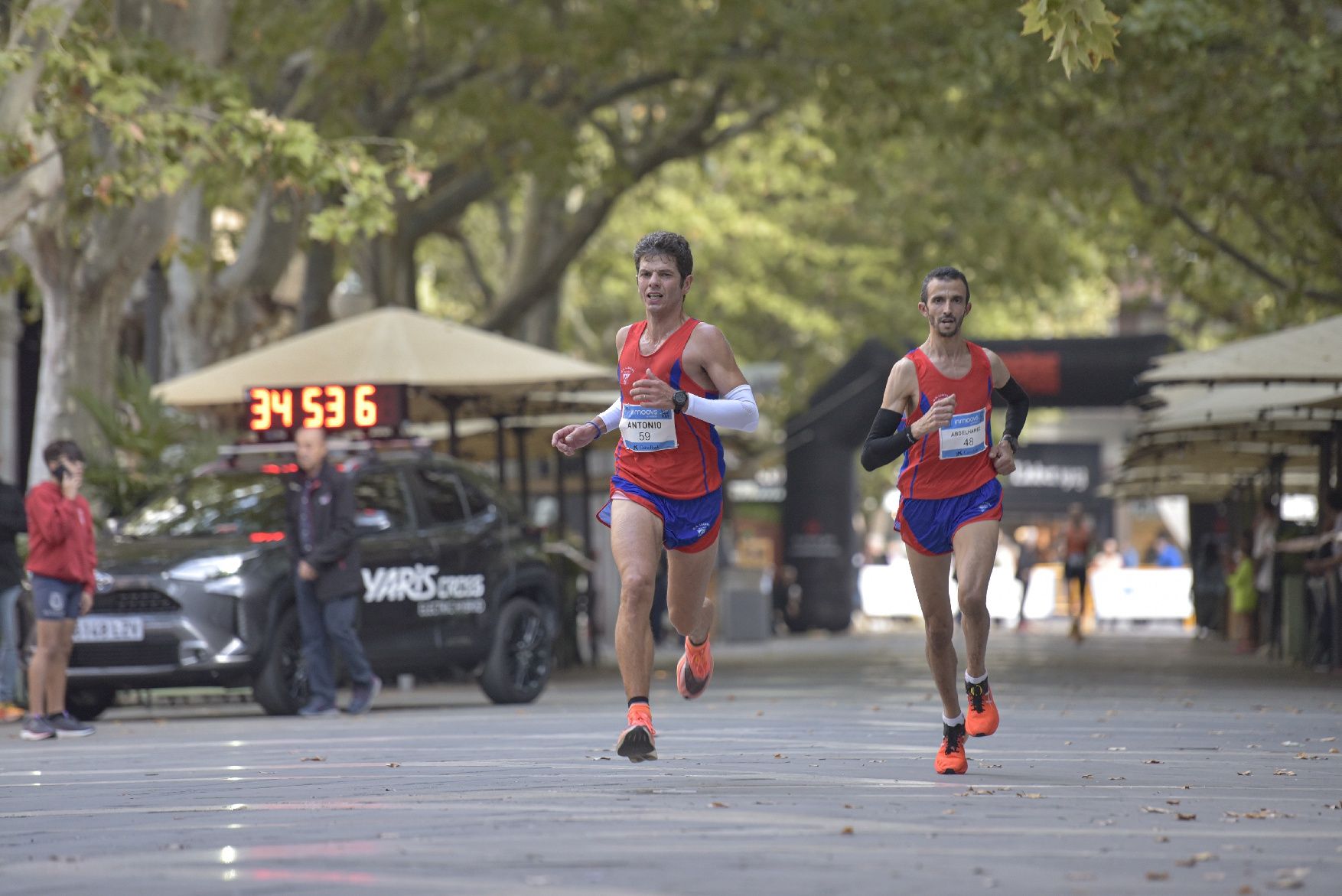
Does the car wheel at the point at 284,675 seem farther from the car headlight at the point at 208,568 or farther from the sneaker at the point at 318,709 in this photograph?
the car headlight at the point at 208,568

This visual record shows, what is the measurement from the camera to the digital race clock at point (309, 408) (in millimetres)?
17719

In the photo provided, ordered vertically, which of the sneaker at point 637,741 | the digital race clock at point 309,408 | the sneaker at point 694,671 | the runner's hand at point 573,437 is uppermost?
the digital race clock at point 309,408

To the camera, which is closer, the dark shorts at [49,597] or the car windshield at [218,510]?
the dark shorts at [49,597]

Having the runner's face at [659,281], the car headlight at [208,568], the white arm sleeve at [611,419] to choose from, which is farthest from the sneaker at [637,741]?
the car headlight at [208,568]

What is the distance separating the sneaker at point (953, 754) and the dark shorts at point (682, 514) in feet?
3.93

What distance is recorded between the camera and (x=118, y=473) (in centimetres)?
1817

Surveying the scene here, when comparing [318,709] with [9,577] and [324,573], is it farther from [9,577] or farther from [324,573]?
Answer: [9,577]

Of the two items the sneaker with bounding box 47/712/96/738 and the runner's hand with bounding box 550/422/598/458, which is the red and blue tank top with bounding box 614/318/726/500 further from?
the sneaker with bounding box 47/712/96/738

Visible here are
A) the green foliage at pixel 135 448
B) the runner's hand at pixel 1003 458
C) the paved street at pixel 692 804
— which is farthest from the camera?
the green foliage at pixel 135 448

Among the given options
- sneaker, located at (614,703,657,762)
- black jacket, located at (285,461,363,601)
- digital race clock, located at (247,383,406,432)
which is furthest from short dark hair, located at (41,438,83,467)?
sneaker, located at (614,703,657,762)

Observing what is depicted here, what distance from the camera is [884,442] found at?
29.5 ft

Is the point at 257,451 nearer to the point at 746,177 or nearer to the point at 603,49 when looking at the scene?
the point at 603,49

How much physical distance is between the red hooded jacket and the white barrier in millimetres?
32482

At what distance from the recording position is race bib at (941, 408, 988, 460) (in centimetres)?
920
